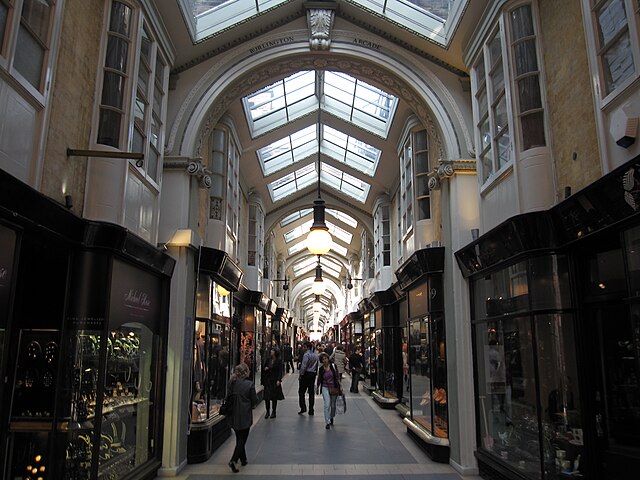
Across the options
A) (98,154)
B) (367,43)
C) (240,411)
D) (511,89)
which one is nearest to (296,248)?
(367,43)

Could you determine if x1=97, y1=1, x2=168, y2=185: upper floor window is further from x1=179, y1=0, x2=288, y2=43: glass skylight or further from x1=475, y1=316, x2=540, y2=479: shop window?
x1=475, y1=316, x2=540, y2=479: shop window

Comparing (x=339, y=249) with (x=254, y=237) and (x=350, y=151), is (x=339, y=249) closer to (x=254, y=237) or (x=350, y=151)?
(x=254, y=237)

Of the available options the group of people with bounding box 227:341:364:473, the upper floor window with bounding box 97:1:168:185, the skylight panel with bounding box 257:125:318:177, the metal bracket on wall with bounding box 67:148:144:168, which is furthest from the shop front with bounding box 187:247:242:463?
the skylight panel with bounding box 257:125:318:177

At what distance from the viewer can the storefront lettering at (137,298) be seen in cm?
583

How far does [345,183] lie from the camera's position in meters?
16.6

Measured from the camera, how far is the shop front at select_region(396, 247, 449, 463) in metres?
7.66

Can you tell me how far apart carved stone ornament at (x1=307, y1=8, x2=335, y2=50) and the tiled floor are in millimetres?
6381

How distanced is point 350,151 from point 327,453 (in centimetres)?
843

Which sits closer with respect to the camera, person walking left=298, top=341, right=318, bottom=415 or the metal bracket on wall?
the metal bracket on wall

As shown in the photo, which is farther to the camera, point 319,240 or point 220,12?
point 319,240

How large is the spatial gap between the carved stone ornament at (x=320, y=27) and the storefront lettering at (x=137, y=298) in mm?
4767

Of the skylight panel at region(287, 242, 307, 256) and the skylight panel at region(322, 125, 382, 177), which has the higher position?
the skylight panel at region(322, 125, 382, 177)

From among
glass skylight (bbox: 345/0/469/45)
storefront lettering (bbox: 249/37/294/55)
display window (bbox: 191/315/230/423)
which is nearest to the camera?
display window (bbox: 191/315/230/423)

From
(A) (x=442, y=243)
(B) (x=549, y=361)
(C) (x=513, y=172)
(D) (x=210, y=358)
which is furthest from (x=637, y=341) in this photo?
(D) (x=210, y=358)
